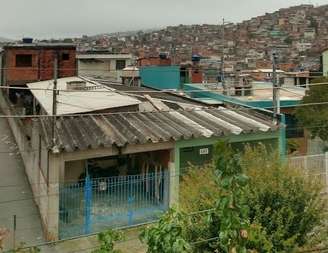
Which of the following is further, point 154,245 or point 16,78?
point 16,78

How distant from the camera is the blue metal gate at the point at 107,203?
11.1 metres

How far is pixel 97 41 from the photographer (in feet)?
211

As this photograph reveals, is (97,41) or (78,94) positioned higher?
(97,41)

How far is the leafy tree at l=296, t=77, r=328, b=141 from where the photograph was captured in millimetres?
18969

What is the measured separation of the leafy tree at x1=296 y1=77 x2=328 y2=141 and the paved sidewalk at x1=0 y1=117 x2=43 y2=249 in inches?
417

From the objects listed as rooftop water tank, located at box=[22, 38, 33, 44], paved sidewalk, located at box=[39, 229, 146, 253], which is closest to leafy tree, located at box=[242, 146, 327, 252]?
paved sidewalk, located at box=[39, 229, 146, 253]

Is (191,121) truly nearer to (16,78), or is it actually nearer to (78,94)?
(78,94)

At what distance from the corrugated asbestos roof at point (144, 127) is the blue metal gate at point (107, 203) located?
34.6 inches

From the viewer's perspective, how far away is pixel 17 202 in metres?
13.4

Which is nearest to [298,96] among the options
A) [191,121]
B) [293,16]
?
[191,121]

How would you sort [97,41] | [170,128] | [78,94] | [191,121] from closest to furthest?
[170,128], [191,121], [78,94], [97,41]

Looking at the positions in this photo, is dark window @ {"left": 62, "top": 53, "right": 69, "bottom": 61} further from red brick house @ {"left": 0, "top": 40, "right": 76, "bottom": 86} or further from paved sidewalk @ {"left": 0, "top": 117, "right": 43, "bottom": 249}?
paved sidewalk @ {"left": 0, "top": 117, "right": 43, "bottom": 249}

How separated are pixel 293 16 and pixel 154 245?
8928 cm

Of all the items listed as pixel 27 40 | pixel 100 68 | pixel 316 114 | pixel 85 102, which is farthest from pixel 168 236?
pixel 100 68
